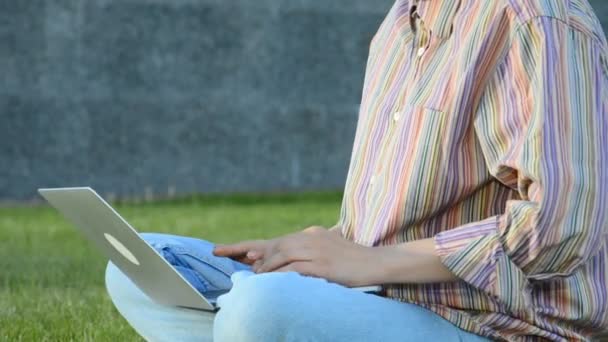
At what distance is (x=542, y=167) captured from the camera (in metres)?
2.23

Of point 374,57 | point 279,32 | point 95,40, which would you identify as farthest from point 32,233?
point 374,57

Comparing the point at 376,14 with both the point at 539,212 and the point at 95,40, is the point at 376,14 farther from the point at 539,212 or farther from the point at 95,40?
the point at 539,212

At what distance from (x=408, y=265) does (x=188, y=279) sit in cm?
57

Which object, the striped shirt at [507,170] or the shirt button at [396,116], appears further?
the shirt button at [396,116]

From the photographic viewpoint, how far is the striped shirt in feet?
7.41

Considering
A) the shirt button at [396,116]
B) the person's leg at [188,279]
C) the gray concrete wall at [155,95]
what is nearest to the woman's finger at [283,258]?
the person's leg at [188,279]

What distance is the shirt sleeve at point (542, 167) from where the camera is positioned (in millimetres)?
A: 2244

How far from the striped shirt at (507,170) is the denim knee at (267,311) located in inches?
9.1

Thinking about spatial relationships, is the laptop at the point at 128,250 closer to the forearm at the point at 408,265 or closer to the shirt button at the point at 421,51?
the forearm at the point at 408,265

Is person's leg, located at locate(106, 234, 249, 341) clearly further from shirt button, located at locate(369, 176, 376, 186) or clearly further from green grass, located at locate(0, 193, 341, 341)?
green grass, located at locate(0, 193, 341, 341)

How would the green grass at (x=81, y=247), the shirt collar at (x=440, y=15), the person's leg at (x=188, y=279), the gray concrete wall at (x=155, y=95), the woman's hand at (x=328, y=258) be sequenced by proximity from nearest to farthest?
the woman's hand at (x=328, y=258) → the shirt collar at (x=440, y=15) → the person's leg at (x=188, y=279) → the green grass at (x=81, y=247) → the gray concrete wall at (x=155, y=95)

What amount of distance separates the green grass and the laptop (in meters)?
1.27

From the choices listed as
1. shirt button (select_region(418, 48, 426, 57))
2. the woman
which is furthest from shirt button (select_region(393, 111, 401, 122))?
shirt button (select_region(418, 48, 426, 57))

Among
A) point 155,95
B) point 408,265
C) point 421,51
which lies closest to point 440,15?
point 421,51
